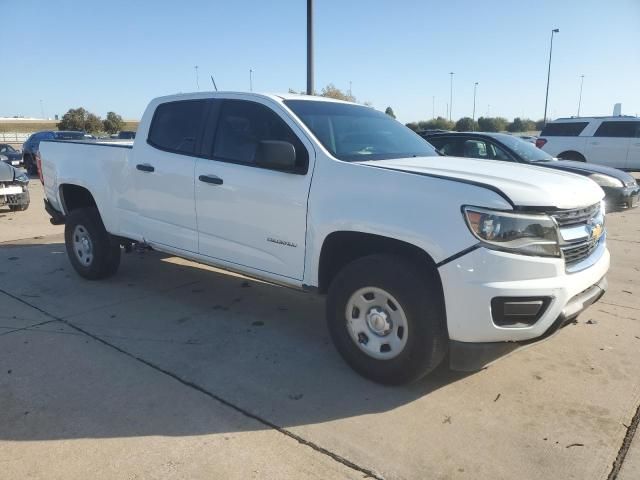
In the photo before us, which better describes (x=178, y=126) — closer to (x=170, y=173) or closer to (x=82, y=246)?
(x=170, y=173)

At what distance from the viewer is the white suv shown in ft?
50.3

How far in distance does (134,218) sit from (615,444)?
13.8 feet

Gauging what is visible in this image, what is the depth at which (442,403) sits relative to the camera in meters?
3.21

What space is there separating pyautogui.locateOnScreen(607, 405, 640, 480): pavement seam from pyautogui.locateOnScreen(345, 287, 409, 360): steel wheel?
4.02ft

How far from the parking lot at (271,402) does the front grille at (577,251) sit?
0.61 m

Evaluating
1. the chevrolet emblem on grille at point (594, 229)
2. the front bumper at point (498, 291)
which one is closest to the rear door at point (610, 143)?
the chevrolet emblem on grille at point (594, 229)

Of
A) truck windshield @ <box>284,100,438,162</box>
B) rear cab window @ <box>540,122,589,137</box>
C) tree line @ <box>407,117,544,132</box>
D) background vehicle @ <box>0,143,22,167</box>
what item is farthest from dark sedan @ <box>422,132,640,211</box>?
tree line @ <box>407,117,544,132</box>

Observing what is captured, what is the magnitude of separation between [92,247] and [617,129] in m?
15.3

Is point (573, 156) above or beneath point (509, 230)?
beneath

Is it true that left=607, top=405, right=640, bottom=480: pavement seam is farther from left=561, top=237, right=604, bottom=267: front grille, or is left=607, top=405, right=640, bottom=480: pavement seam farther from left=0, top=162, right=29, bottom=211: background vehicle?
left=0, top=162, right=29, bottom=211: background vehicle

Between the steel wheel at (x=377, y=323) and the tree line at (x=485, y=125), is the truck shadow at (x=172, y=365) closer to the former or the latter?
the steel wheel at (x=377, y=323)

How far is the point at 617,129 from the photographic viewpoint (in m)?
15.4

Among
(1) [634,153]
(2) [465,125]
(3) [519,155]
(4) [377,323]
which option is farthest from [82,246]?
(2) [465,125]

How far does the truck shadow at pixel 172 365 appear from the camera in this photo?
3.02 meters
